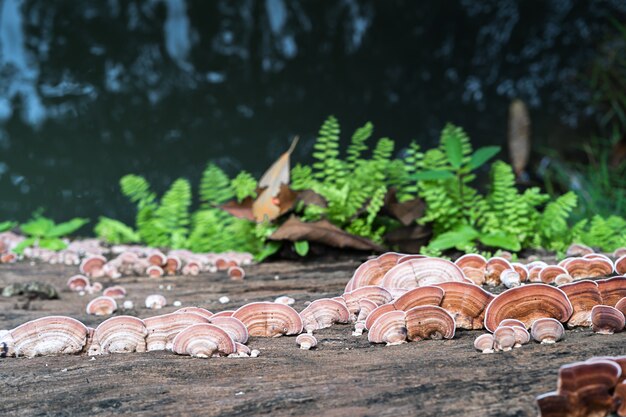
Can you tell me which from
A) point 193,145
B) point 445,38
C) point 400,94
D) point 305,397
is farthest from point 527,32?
point 305,397

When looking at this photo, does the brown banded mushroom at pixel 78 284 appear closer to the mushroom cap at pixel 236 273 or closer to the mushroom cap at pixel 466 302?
the mushroom cap at pixel 236 273

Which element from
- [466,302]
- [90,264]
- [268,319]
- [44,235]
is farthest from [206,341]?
[44,235]

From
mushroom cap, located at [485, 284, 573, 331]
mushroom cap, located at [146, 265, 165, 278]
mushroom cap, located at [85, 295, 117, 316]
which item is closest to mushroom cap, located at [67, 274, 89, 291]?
mushroom cap, located at [146, 265, 165, 278]

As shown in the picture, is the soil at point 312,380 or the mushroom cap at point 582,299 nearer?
the soil at point 312,380

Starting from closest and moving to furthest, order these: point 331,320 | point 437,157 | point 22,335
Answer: point 22,335 → point 331,320 → point 437,157

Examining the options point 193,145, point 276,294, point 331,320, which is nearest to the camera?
point 331,320

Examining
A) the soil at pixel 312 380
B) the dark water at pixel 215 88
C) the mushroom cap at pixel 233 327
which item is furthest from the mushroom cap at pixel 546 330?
the dark water at pixel 215 88

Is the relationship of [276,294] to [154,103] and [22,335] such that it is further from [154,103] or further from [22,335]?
[154,103]
